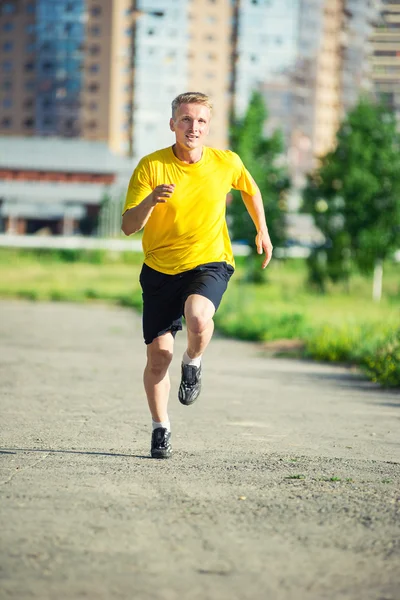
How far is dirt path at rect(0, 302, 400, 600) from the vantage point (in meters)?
3.79

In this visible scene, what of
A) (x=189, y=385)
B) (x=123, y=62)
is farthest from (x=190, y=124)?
(x=123, y=62)

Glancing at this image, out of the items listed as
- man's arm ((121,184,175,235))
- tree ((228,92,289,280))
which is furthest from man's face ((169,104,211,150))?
tree ((228,92,289,280))

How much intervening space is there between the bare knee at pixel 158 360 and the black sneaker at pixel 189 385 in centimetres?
12

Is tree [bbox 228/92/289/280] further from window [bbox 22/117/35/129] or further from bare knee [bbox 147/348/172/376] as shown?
window [bbox 22/117/35/129]

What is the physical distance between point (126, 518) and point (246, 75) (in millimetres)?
125720

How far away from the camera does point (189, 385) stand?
6.33 m

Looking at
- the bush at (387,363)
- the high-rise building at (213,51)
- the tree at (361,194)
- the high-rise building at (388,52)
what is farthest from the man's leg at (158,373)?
the high-rise building at (388,52)

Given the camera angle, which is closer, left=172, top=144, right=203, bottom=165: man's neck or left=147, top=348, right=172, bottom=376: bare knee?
left=172, top=144, right=203, bottom=165: man's neck

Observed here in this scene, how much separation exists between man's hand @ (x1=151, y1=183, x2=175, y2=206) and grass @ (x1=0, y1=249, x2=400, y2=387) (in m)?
6.40

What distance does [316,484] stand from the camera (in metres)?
5.53

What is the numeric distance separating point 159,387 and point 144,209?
3.64ft

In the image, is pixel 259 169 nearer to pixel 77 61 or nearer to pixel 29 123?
pixel 77 61

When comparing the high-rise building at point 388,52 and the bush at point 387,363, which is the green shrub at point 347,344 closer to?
the bush at point 387,363

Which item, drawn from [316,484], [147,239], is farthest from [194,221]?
[316,484]
